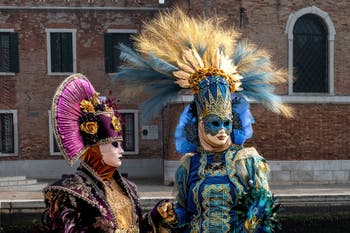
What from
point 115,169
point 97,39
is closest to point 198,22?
point 115,169

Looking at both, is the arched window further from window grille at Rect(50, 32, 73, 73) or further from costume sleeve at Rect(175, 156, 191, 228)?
costume sleeve at Rect(175, 156, 191, 228)

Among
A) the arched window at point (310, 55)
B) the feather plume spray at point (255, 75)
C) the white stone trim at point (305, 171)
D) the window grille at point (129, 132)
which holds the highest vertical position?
the arched window at point (310, 55)

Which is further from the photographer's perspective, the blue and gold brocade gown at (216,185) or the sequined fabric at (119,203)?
the blue and gold brocade gown at (216,185)

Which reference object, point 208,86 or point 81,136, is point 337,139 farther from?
point 81,136

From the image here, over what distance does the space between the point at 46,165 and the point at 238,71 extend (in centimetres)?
1426

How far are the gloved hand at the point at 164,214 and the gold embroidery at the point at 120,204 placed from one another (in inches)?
7.1

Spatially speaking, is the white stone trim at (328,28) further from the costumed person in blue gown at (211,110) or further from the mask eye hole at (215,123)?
the mask eye hole at (215,123)

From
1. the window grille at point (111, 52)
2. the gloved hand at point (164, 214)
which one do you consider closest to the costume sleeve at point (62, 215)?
the gloved hand at point (164, 214)

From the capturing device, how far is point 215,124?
4.09 m

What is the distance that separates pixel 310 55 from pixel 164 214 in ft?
39.6

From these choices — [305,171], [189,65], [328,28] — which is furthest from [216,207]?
[328,28]

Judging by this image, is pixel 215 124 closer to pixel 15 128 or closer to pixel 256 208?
pixel 256 208

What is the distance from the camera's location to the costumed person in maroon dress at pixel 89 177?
3.35 m

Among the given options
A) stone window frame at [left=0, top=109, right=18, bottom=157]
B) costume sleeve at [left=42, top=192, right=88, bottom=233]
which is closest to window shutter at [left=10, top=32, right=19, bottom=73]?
stone window frame at [left=0, top=109, right=18, bottom=157]
